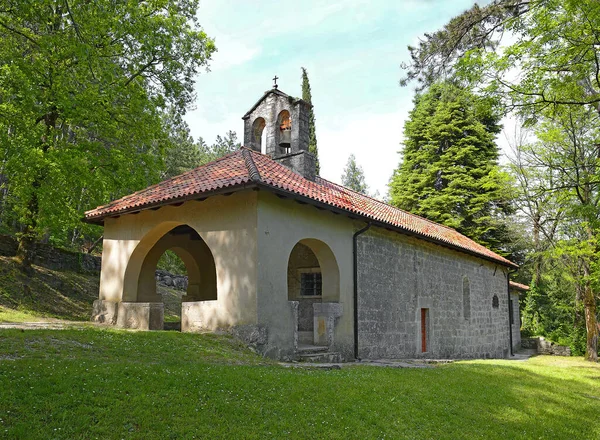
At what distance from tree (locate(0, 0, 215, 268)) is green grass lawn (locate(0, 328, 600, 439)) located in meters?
6.32

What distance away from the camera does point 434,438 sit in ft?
20.1

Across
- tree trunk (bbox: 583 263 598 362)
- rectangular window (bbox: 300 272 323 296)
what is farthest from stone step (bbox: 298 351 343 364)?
tree trunk (bbox: 583 263 598 362)

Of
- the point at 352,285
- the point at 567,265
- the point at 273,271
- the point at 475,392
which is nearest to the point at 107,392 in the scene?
the point at 273,271

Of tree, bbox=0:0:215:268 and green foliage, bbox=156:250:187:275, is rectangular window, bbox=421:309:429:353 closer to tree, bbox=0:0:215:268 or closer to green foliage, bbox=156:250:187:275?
tree, bbox=0:0:215:268

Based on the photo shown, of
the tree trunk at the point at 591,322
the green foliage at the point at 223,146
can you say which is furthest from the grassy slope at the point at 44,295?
the green foliage at the point at 223,146

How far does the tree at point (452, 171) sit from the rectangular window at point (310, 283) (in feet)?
49.1

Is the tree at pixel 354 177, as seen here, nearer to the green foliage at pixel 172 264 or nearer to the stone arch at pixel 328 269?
the green foliage at pixel 172 264

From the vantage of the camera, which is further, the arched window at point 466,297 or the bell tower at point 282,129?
the arched window at point 466,297

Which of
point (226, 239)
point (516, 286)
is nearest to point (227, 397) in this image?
point (226, 239)

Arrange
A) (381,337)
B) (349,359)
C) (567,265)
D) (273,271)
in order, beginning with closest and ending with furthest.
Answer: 1. (273,271)
2. (349,359)
3. (381,337)
4. (567,265)

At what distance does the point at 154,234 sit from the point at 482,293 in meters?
13.9

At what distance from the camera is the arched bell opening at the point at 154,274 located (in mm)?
11164

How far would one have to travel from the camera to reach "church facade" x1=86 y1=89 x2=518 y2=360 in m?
9.80

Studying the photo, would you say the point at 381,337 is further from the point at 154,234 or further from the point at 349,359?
the point at 154,234
